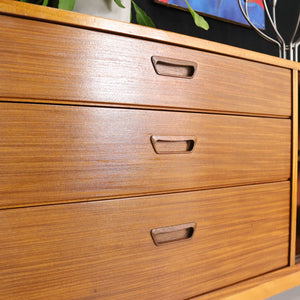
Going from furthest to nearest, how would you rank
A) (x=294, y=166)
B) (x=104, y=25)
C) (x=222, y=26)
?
(x=222, y=26) < (x=294, y=166) < (x=104, y=25)

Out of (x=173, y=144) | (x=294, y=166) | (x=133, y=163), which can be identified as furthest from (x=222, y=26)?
(x=133, y=163)

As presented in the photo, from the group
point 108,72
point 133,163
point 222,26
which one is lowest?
point 133,163

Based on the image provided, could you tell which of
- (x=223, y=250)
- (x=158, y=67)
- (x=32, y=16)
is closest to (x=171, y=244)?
(x=223, y=250)

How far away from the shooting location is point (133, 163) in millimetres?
780

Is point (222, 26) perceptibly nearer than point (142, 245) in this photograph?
No

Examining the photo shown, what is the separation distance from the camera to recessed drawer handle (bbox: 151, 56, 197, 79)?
2.68 ft

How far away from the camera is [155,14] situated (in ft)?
4.39

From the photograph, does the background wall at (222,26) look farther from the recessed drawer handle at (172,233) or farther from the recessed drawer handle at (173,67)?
the recessed drawer handle at (172,233)

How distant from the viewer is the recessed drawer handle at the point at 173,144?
2.68 ft

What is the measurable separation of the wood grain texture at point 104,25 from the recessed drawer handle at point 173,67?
4 cm

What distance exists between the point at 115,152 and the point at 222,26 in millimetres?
1017

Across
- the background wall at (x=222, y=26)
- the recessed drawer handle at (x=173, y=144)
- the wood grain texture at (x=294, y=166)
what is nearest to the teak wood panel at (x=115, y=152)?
the recessed drawer handle at (x=173, y=144)

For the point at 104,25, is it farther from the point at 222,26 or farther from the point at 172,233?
the point at 222,26

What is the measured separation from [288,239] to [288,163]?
0.78 feet
